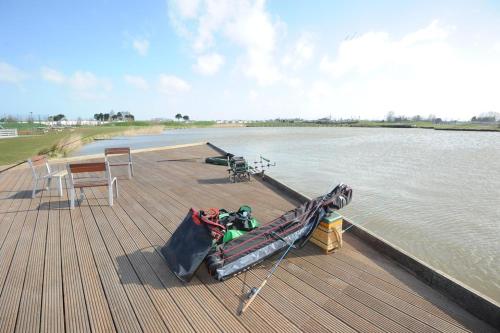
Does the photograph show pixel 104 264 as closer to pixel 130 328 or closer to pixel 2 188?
pixel 130 328

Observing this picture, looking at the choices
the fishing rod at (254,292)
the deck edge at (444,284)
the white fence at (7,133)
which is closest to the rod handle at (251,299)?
the fishing rod at (254,292)

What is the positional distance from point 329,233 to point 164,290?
197 centimetres

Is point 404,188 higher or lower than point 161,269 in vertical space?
lower

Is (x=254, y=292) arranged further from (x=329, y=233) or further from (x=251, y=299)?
Result: (x=329, y=233)

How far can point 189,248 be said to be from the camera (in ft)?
9.24

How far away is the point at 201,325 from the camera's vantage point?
2.21 metres

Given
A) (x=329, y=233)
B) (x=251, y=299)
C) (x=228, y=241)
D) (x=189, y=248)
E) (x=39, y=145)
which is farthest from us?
(x=39, y=145)

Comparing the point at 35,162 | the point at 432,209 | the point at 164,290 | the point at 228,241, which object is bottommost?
the point at 432,209

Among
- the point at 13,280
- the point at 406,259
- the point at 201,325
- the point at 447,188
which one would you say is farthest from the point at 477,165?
the point at 13,280

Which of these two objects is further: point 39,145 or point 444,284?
point 39,145

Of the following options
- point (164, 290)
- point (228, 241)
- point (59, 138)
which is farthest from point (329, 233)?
point (59, 138)

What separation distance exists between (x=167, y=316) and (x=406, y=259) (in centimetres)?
260

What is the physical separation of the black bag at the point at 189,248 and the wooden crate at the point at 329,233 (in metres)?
1.46

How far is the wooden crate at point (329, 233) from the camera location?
10.8 ft
